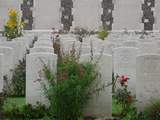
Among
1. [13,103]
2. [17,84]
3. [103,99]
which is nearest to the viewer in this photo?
[103,99]

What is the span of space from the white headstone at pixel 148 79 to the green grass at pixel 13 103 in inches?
82.2

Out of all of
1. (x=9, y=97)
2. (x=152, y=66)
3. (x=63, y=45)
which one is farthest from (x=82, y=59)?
(x=63, y=45)

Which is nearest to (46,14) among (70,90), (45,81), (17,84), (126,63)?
(17,84)

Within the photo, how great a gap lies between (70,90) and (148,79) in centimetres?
135

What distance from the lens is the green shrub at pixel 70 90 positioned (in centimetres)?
1063

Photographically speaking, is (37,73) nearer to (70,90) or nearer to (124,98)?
(70,90)

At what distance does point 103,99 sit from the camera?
11.4 meters

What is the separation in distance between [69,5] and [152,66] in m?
23.3

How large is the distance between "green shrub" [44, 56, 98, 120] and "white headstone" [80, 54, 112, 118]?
0.26 meters

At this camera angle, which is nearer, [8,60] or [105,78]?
[105,78]

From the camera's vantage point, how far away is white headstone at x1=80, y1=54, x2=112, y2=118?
37.4ft

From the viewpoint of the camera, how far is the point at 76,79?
1077 centimetres

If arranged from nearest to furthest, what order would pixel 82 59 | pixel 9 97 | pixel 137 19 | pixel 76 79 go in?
pixel 76 79, pixel 82 59, pixel 9 97, pixel 137 19

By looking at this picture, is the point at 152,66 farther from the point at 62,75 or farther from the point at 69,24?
the point at 69,24
